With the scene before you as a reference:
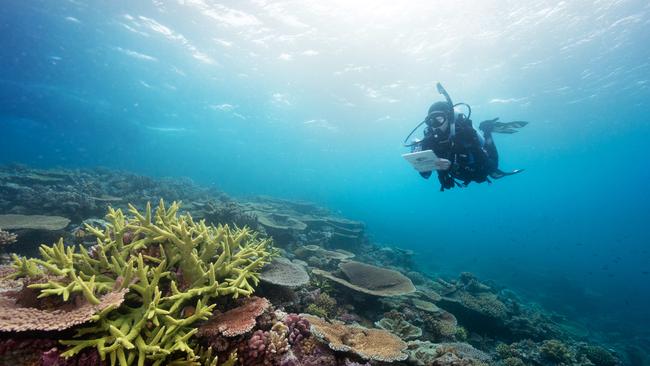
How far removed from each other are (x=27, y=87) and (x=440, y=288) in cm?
4313

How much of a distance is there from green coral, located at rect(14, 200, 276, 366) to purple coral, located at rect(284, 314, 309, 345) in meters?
0.76

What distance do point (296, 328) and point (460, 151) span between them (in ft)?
19.8

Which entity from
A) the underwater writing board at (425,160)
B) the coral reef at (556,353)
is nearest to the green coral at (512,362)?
the coral reef at (556,353)

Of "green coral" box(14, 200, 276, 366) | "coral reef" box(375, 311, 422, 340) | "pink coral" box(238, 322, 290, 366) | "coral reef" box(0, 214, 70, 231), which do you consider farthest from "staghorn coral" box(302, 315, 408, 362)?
"coral reef" box(0, 214, 70, 231)

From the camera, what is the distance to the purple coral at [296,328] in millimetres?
3600

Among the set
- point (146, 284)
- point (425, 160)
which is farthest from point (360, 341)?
point (425, 160)

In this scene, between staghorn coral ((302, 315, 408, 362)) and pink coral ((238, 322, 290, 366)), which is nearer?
pink coral ((238, 322, 290, 366))

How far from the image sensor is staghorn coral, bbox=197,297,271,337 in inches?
115

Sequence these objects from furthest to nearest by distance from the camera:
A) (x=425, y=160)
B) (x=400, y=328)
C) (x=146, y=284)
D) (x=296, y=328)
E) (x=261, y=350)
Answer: (x=425, y=160) → (x=400, y=328) → (x=296, y=328) → (x=261, y=350) → (x=146, y=284)

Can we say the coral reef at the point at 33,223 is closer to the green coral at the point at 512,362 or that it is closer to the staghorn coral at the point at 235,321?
the staghorn coral at the point at 235,321

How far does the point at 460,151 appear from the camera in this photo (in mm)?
7590

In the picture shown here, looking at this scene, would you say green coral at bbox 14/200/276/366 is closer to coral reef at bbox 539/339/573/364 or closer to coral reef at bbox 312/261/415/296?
coral reef at bbox 312/261/415/296

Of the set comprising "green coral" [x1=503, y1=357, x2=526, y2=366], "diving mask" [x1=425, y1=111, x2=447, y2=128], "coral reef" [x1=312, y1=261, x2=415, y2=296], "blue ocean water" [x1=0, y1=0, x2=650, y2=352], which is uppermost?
"blue ocean water" [x1=0, y1=0, x2=650, y2=352]

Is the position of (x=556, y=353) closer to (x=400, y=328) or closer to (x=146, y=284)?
(x=400, y=328)
